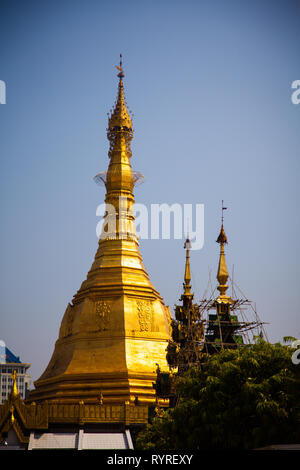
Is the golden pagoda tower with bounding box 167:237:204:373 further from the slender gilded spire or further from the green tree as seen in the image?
the green tree

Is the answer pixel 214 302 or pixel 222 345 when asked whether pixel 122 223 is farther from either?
pixel 222 345

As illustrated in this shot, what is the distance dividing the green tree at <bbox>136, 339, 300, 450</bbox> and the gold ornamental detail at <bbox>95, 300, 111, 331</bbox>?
19.6m

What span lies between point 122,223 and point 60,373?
1155 cm

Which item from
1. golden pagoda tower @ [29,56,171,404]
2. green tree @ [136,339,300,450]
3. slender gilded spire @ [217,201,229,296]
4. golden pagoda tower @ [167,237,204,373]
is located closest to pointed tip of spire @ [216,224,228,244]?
slender gilded spire @ [217,201,229,296]

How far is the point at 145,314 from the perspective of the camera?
194ft

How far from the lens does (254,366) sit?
118 ft

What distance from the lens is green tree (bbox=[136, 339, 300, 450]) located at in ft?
111

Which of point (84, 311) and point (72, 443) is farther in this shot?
point (84, 311)

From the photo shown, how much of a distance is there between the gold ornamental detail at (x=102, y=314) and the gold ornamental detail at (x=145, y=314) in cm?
196

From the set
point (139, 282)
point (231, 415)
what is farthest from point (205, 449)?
point (139, 282)

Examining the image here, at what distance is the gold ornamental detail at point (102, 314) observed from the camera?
58312mm

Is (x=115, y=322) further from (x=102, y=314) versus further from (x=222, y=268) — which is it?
(x=222, y=268)

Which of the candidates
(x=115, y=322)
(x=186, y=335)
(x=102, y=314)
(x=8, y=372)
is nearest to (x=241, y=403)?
(x=186, y=335)

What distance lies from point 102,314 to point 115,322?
1.17 m
